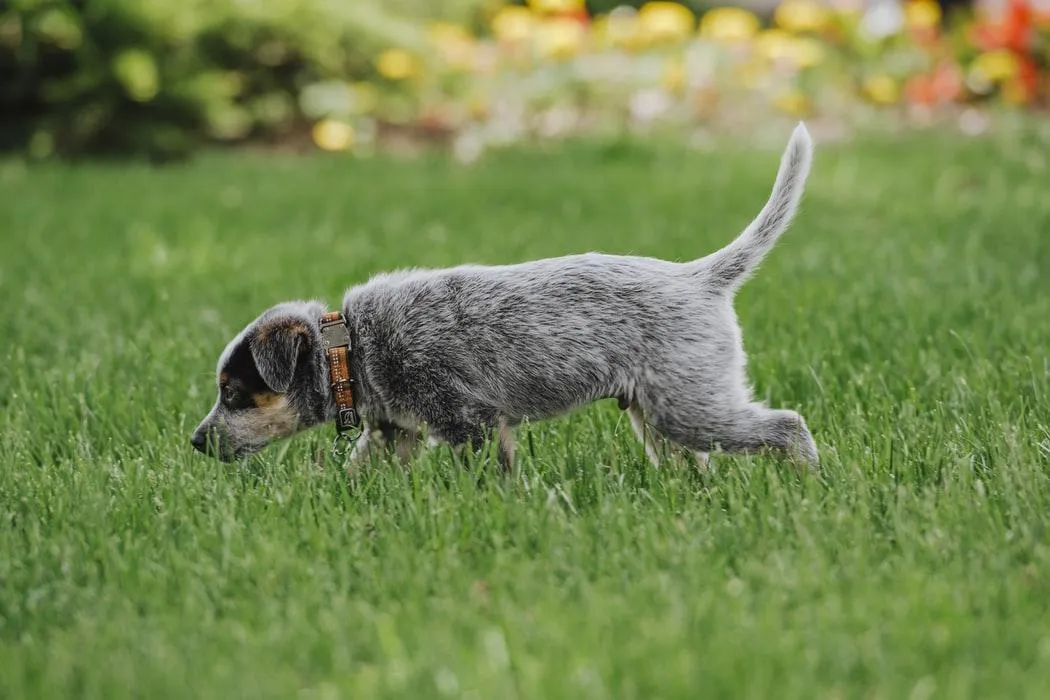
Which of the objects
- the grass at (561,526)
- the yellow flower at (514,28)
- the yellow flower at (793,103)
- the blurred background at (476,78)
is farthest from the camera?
the yellow flower at (514,28)

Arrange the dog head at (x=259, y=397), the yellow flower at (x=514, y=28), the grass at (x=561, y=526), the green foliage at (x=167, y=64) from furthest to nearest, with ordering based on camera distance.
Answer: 1. the yellow flower at (x=514, y=28)
2. the green foliage at (x=167, y=64)
3. the dog head at (x=259, y=397)
4. the grass at (x=561, y=526)

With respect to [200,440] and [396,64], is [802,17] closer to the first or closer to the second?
[396,64]

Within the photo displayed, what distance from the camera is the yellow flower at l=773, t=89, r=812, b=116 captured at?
9.75 m

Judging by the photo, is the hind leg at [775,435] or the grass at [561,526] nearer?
the grass at [561,526]

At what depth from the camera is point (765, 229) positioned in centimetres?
362

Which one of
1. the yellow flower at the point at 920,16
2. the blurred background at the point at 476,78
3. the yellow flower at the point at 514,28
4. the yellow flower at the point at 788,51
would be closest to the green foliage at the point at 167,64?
the blurred background at the point at 476,78

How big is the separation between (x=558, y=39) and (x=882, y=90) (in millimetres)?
2649

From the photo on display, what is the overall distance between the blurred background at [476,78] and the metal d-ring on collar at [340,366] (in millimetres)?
5923

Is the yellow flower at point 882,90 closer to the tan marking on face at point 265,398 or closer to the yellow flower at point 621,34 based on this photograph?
the yellow flower at point 621,34

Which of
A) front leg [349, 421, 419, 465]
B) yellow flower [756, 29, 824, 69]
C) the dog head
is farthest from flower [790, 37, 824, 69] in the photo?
the dog head

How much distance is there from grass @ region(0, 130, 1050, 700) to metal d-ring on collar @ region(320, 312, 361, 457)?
7.1 inches

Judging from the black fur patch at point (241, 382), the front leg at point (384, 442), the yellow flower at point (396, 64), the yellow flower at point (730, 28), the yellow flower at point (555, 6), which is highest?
the yellow flower at point (555, 6)

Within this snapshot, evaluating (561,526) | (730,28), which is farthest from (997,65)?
(561,526)

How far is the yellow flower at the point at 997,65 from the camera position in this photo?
31.9 ft
